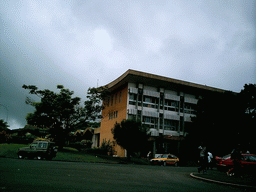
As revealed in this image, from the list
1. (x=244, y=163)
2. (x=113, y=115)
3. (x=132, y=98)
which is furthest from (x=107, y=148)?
(x=244, y=163)

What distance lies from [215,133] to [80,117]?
20.0 meters

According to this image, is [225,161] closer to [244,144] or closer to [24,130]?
[244,144]

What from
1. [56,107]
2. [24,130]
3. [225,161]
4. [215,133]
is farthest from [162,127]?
[24,130]

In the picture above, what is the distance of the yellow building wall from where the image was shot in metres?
37.9

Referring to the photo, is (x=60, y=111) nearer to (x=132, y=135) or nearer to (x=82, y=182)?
(x=132, y=135)

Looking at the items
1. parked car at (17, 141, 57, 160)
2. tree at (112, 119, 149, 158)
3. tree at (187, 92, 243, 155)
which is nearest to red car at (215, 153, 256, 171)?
tree at (112, 119, 149, 158)

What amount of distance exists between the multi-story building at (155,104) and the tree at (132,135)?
5635 mm

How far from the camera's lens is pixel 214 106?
35688mm

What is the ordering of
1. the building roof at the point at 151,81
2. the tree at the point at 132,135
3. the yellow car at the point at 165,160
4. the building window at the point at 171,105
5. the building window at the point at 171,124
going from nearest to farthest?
the yellow car at the point at 165,160 → the tree at the point at 132,135 → the building roof at the point at 151,81 → the building window at the point at 171,124 → the building window at the point at 171,105

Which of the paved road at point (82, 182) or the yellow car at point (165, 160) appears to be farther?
the yellow car at point (165, 160)

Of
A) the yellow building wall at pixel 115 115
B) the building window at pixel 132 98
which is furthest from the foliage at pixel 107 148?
the building window at pixel 132 98

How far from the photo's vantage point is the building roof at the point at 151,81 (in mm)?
36094

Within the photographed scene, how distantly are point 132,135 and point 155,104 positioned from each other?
37.3 ft

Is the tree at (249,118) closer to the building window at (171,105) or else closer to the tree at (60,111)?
the building window at (171,105)
